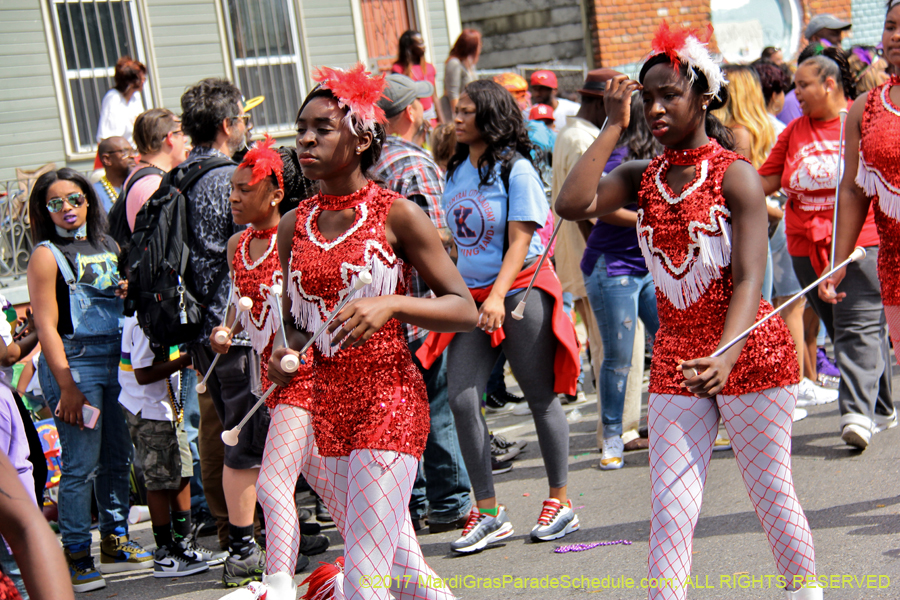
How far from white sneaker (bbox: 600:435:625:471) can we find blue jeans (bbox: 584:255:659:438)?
4 cm

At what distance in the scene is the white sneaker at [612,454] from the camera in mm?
5723

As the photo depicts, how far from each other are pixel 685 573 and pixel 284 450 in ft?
5.28

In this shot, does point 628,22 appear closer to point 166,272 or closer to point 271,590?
point 166,272

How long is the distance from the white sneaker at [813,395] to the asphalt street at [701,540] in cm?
64

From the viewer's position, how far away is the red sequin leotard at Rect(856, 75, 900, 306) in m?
4.12

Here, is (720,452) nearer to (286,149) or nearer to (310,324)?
(286,149)

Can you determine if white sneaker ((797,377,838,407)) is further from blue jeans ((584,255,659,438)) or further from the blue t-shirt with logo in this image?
the blue t-shirt with logo

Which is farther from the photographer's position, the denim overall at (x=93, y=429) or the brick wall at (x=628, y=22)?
the brick wall at (x=628, y=22)

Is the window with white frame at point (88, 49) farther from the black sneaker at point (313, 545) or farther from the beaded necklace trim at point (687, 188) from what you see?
the beaded necklace trim at point (687, 188)

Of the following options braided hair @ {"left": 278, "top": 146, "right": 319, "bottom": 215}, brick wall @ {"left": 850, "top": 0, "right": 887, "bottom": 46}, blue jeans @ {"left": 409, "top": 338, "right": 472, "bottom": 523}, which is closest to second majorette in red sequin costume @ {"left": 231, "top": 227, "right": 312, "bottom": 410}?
braided hair @ {"left": 278, "top": 146, "right": 319, "bottom": 215}

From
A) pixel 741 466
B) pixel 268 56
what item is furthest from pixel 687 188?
pixel 268 56

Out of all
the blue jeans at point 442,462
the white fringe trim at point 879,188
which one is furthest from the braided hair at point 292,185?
the white fringe trim at point 879,188

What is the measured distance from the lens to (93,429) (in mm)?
4969

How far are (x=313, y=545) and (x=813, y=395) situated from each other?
386 centimetres
